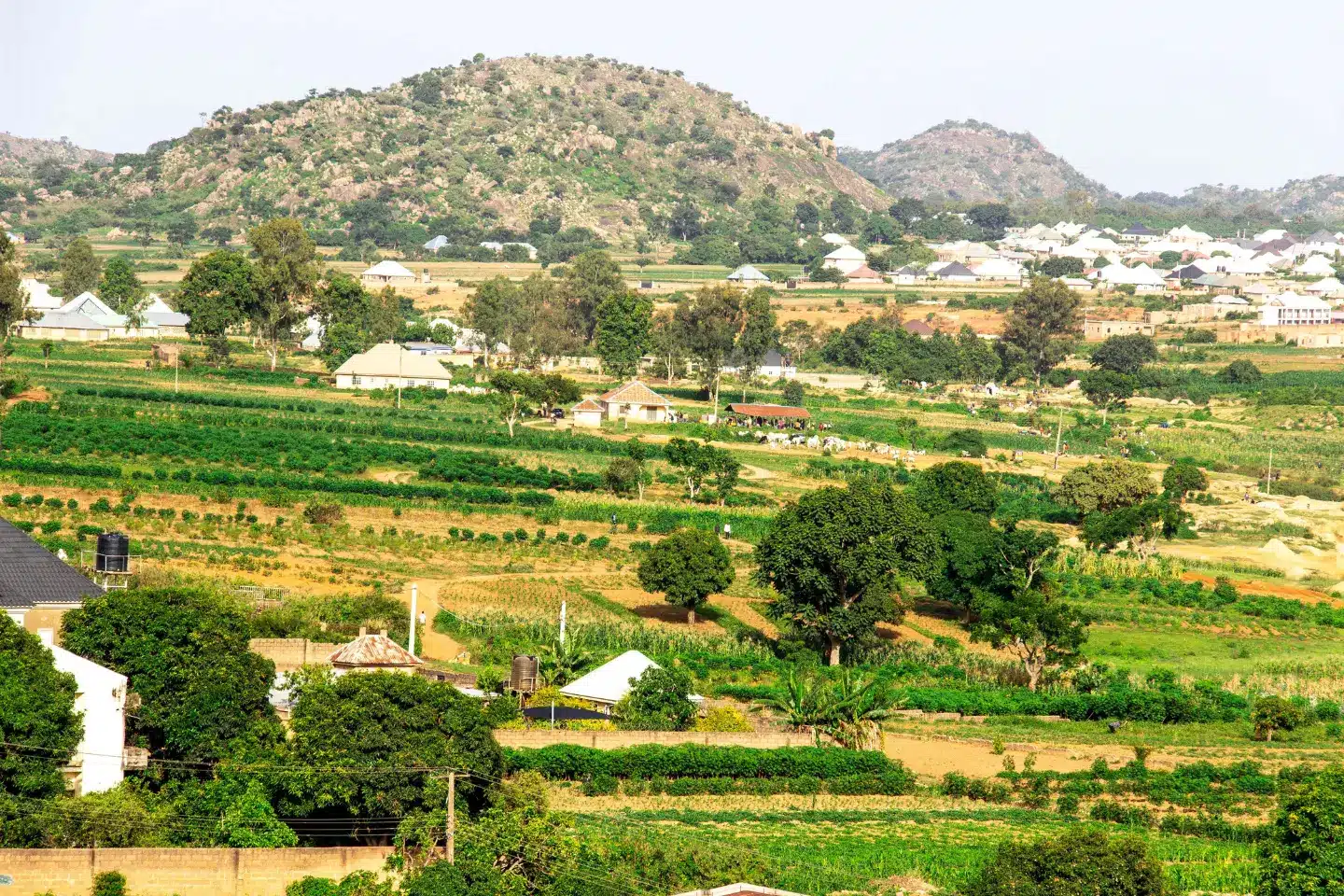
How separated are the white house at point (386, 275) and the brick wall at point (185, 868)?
118522 millimetres

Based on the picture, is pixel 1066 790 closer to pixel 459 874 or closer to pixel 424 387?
pixel 459 874

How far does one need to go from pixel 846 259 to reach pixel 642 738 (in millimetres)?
132605

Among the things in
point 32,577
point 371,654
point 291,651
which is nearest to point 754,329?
point 291,651

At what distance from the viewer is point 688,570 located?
164 feet

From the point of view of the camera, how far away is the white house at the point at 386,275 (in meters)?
145

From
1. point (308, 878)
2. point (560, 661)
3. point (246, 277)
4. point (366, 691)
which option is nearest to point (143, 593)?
point (366, 691)

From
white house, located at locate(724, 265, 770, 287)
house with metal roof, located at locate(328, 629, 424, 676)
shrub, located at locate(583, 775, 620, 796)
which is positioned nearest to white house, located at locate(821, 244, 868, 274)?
white house, located at locate(724, 265, 770, 287)

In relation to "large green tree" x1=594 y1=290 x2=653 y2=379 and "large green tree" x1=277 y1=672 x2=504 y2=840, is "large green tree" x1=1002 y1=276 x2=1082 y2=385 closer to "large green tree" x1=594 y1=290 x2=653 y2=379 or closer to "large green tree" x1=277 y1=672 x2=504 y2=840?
"large green tree" x1=594 y1=290 x2=653 y2=379

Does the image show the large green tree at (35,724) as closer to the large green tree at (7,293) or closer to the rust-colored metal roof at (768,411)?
the large green tree at (7,293)

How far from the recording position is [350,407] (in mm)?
83375

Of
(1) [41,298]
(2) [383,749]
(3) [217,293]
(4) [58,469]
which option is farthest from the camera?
(1) [41,298]

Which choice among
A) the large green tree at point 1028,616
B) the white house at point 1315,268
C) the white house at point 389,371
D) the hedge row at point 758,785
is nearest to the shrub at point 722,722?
the hedge row at point 758,785

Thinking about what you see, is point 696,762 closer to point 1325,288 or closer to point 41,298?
point 41,298

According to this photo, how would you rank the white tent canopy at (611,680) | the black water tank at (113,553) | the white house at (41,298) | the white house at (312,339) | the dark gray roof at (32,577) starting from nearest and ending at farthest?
the dark gray roof at (32,577) < the white tent canopy at (611,680) < the black water tank at (113,553) < the white house at (312,339) < the white house at (41,298)
